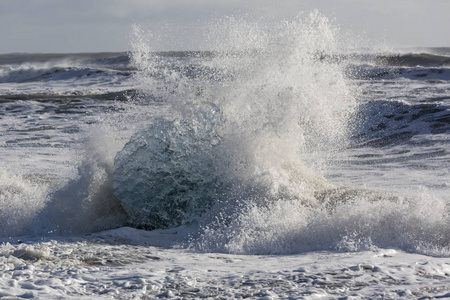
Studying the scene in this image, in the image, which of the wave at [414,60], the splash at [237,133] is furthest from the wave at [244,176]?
the wave at [414,60]

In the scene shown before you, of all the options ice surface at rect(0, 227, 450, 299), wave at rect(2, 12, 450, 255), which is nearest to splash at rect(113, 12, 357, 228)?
wave at rect(2, 12, 450, 255)

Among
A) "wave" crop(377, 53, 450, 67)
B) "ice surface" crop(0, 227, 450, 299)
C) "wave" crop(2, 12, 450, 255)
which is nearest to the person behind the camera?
"ice surface" crop(0, 227, 450, 299)

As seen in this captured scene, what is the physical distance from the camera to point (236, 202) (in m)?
5.91

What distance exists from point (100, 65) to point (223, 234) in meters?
34.1

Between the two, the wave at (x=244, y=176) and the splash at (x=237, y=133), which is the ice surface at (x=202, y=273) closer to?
the wave at (x=244, y=176)

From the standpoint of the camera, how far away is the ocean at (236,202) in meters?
3.92

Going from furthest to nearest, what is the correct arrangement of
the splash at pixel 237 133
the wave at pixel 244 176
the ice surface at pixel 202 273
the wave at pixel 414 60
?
the wave at pixel 414 60
the splash at pixel 237 133
the wave at pixel 244 176
the ice surface at pixel 202 273

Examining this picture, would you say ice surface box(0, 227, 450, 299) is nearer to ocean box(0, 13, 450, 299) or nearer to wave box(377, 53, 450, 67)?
ocean box(0, 13, 450, 299)

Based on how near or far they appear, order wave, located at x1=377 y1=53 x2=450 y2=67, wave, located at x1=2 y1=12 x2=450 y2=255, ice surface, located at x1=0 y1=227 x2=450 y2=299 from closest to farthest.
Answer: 1. ice surface, located at x1=0 y1=227 x2=450 y2=299
2. wave, located at x1=2 y1=12 x2=450 y2=255
3. wave, located at x1=377 y1=53 x2=450 y2=67

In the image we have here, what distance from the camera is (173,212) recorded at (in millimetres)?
6039

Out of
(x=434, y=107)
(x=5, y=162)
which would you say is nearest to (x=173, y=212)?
(x=5, y=162)

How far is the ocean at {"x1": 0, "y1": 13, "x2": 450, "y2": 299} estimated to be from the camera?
3924 millimetres

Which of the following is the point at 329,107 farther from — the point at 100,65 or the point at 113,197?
the point at 100,65

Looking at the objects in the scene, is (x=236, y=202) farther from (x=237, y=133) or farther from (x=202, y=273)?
(x=202, y=273)
